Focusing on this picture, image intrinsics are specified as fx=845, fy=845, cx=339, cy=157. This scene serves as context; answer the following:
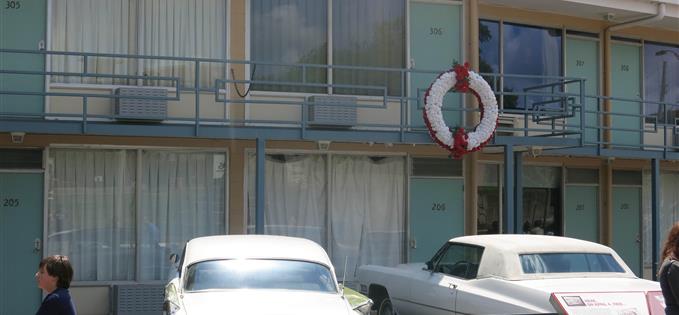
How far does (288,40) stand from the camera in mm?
13641

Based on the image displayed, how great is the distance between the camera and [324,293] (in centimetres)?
790

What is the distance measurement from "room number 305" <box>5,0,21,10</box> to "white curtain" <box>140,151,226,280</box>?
2.83 m

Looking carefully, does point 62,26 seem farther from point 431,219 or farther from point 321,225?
point 431,219

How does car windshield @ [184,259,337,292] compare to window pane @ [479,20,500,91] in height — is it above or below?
below

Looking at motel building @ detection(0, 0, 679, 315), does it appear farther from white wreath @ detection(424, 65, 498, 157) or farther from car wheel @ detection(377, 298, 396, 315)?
car wheel @ detection(377, 298, 396, 315)

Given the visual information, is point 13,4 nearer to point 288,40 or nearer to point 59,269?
point 288,40

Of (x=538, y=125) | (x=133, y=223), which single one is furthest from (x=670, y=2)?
(x=133, y=223)

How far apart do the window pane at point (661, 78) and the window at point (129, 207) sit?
9.40 m

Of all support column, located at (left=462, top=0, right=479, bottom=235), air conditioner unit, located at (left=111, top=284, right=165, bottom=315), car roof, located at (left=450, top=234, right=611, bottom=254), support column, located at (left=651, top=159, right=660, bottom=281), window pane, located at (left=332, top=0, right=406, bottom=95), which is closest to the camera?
car roof, located at (left=450, top=234, right=611, bottom=254)

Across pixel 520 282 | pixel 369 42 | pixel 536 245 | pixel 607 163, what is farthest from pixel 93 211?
pixel 607 163

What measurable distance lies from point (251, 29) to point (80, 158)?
3.31 meters

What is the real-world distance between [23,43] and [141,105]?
2.09 meters

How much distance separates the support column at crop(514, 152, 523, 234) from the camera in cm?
1402

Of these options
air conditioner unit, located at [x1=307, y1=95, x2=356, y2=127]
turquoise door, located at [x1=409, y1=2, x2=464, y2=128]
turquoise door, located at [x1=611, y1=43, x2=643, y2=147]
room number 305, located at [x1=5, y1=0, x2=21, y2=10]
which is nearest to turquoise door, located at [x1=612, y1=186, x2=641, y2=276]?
turquoise door, located at [x1=611, y1=43, x2=643, y2=147]
